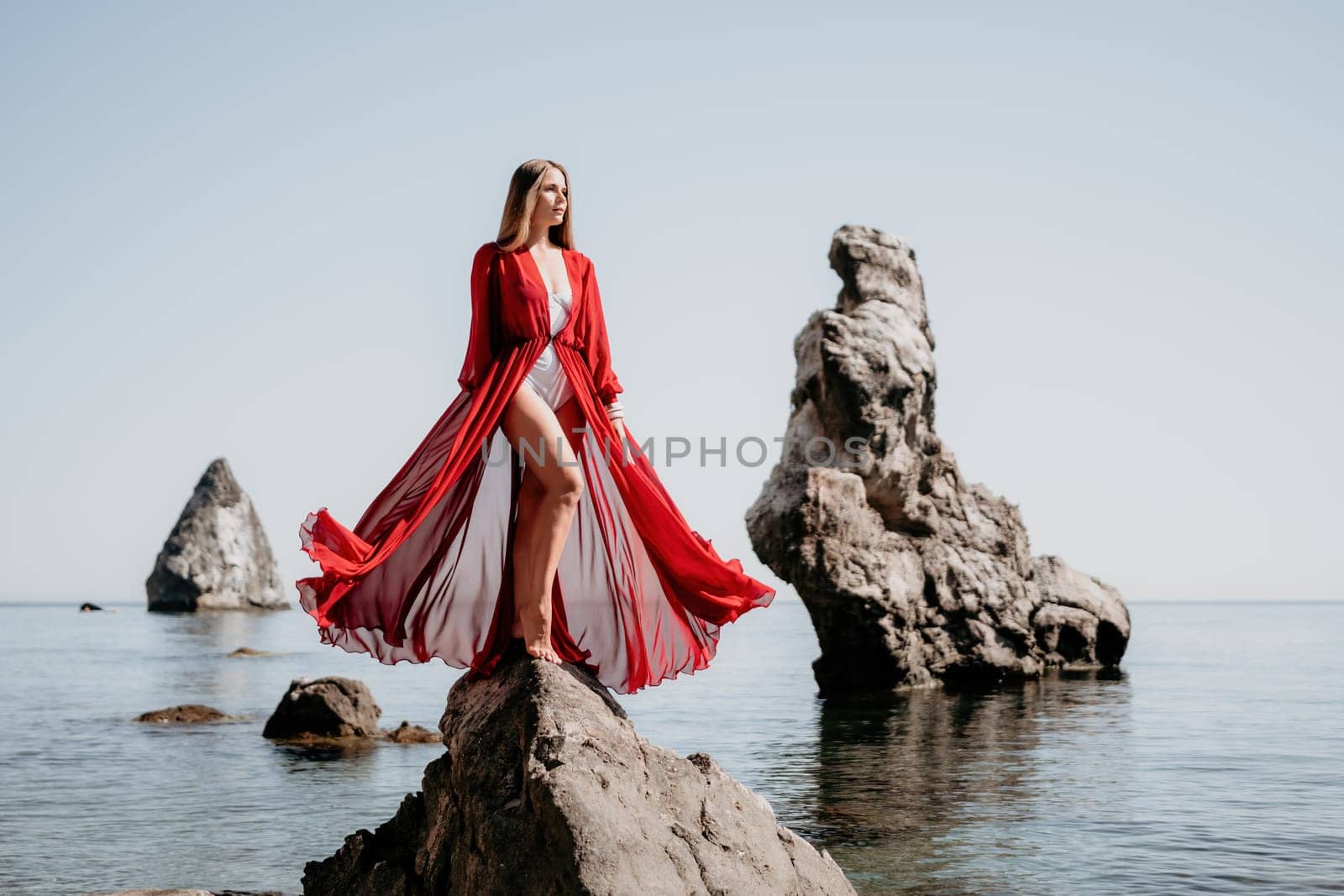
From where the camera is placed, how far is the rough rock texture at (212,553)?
9531 cm

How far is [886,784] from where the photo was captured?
1458 centimetres

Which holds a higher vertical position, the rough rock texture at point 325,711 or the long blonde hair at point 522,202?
the long blonde hair at point 522,202

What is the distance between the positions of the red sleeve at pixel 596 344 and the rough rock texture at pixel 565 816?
147cm

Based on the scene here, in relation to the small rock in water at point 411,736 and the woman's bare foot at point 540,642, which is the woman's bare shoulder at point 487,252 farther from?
the small rock in water at point 411,736

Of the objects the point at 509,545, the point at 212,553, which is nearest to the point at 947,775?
the point at 509,545

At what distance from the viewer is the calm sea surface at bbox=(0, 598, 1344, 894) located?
425 inches

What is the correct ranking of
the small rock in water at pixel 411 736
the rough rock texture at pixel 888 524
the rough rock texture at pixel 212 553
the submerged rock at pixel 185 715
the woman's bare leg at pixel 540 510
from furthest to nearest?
the rough rock texture at pixel 212 553
the submerged rock at pixel 185 715
the rough rock texture at pixel 888 524
the small rock in water at pixel 411 736
the woman's bare leg at pixel 540 510

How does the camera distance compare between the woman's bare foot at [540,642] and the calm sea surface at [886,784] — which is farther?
the calm sea surface at [886,784]

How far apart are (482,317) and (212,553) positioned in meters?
96.0

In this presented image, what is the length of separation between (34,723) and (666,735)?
485 inches

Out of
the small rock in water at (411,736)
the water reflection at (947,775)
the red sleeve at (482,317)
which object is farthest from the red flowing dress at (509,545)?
the small rock in water at (411,736)

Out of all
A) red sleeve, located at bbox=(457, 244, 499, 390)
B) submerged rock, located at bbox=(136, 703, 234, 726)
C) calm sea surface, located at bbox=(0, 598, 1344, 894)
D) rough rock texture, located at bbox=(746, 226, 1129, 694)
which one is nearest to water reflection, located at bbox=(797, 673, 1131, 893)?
calm sea surface, located at bbox=(0, 598, 1344, 894)

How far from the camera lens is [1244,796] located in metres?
14.2

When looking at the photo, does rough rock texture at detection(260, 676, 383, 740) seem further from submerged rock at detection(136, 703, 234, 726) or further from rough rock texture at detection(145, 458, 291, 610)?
rough rock texture at detection(145, 458, 291, 610)
